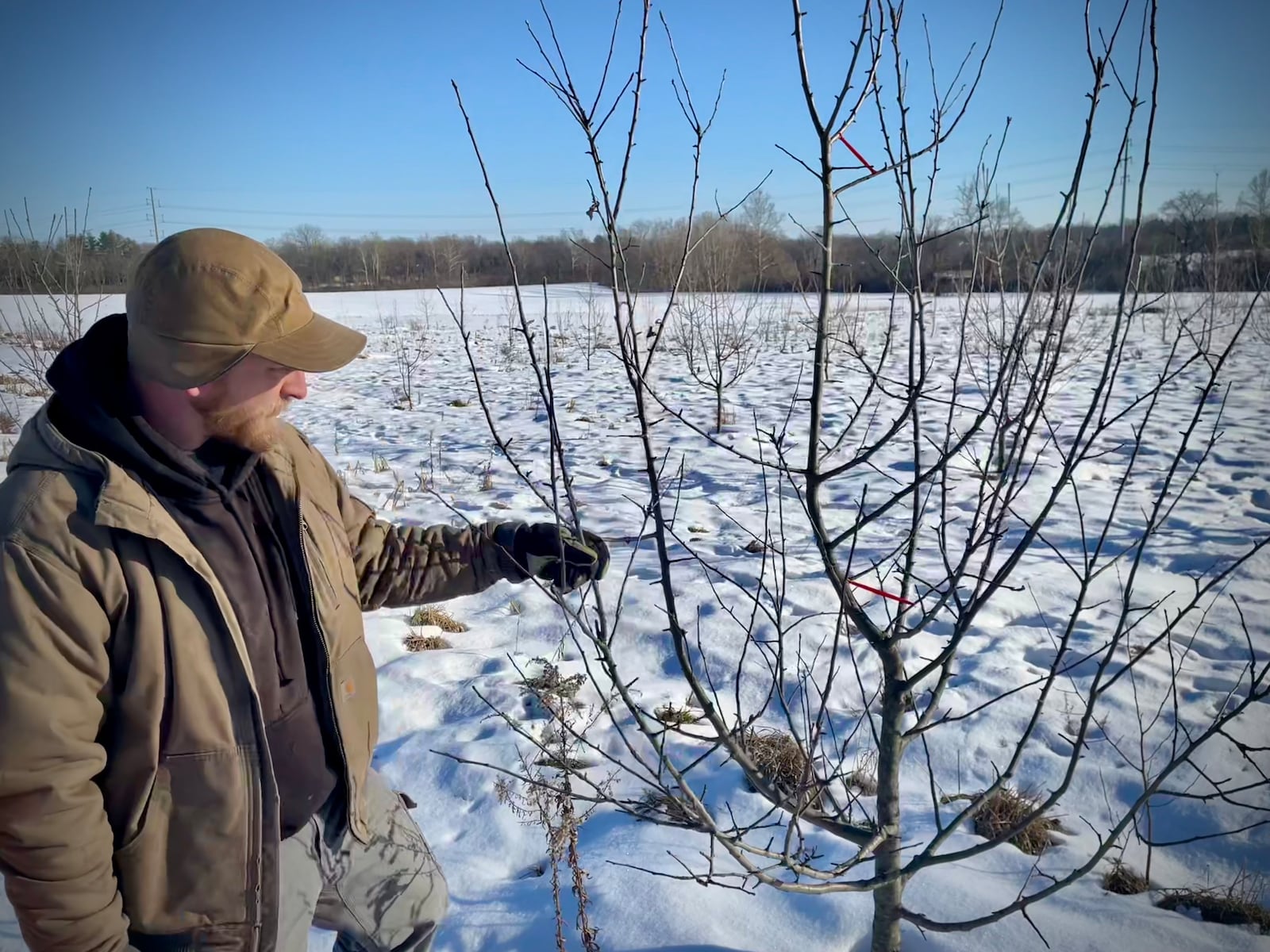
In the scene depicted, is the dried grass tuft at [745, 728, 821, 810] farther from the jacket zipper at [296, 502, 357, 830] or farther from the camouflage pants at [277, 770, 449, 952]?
the jacket zipper at [296, 502, 357, 830]

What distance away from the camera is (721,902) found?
1.98 metres

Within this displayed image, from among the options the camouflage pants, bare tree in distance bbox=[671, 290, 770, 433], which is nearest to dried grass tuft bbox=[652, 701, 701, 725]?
the camouflage pants

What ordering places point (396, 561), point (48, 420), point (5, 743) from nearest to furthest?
point (5, 743)
point (48, 420)
point (396, 561)

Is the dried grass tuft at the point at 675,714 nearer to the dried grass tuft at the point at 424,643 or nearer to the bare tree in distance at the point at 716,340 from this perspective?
the dried grass tuft at the point at 424,643

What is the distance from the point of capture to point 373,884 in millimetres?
1535

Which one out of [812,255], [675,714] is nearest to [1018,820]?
[675,714]

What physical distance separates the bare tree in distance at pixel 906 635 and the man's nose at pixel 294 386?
1.05ft

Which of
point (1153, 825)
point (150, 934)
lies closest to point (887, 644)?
point (150, 934)

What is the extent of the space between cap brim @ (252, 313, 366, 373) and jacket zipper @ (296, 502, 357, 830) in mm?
272

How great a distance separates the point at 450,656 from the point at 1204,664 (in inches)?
122

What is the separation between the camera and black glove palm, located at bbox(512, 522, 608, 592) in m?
1.63

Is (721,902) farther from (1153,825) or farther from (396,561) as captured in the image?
(1153,825)

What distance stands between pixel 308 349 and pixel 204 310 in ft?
0.56

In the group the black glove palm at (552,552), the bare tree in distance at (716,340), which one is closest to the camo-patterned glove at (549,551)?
the black glove palm at (552,552)
